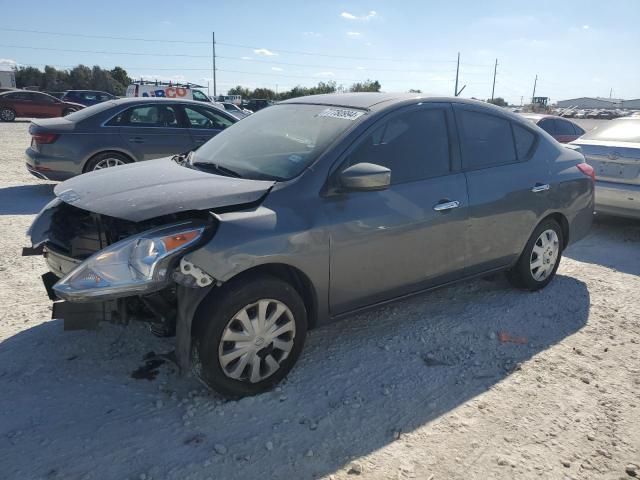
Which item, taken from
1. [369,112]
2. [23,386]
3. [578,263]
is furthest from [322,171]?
[578,263]

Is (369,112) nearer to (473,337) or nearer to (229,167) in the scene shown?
(229,167)

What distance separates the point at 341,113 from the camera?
12.1 feet

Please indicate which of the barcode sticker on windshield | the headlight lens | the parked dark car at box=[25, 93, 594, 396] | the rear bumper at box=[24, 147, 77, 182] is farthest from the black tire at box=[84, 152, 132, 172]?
the headlight lens

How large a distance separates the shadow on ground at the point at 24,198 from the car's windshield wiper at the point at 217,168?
4.46 meters

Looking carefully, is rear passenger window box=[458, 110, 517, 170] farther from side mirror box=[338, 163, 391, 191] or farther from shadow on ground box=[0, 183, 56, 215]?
shadow on ground box=[0, 183, 56, 215]

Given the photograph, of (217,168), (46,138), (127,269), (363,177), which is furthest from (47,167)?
(363,177)

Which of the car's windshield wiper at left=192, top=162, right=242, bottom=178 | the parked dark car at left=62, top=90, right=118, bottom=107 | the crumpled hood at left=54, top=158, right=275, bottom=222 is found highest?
the parked dark car at left=62, top=90, right=118, bottom=107

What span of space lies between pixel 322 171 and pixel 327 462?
65.2 inches

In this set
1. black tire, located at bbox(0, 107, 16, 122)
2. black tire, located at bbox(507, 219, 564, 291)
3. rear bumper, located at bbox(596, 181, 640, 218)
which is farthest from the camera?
black tire, located at bbox(0, 107, 16, 122)

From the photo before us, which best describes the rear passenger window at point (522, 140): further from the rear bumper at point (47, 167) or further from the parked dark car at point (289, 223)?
the rear bumper at point (47, 167)

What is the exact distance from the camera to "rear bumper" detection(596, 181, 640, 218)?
6.50m

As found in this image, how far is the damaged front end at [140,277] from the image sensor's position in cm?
271

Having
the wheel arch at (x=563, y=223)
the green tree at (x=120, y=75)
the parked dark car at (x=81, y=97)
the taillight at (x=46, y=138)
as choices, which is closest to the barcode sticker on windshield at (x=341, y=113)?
the wheel arch at (x=563, y=223)

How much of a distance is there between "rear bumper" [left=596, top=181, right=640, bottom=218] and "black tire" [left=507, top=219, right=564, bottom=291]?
2.28 metres
